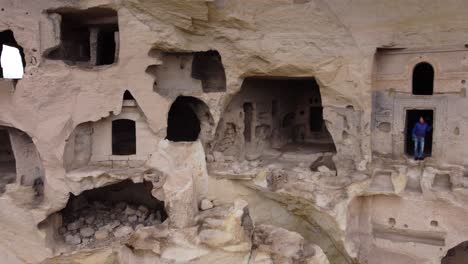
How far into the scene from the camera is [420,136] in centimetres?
995

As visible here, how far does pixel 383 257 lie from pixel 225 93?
6.04m

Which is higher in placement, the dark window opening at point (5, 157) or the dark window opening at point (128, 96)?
the dark window opening at point (128, 96)

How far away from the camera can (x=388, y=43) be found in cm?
971

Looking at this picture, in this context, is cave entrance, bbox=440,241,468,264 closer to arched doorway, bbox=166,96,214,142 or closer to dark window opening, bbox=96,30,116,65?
arched doorway, bbox=166,96,214,142

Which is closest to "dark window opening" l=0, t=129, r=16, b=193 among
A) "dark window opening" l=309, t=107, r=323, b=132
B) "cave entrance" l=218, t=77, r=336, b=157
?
"cave entrance" l=218, t=77, r=336, b=157

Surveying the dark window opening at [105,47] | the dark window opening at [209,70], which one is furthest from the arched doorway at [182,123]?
the dark window opening at [105,47]

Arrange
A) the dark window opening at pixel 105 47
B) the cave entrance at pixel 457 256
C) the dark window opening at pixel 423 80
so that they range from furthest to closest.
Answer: the dark window opening at pixel 105 47, the dark window opening at pixel 423 80, the cave entrance at pixel 457 256

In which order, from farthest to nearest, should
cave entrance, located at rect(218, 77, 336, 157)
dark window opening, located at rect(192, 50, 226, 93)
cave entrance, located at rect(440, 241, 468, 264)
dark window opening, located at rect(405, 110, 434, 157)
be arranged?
cave entrance, located at rect(218, 77, 336, 157) → dark window opening, located at rect(192, 50, 226, 93) → cave entrance, located at rect(440, 241, 468, 264) → dark window opening, located at rect(405, 110, 434, 157)

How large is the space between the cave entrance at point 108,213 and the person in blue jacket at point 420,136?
23.3 feet

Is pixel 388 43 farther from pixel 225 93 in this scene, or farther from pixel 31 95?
pixel 31 95

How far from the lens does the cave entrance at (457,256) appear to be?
11203 millimetres

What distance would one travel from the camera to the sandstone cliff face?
9469 mm

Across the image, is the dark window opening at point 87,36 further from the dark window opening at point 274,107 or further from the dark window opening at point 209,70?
the dark window opening at point 274,107

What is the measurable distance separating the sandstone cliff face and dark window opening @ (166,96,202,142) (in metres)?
2.12
